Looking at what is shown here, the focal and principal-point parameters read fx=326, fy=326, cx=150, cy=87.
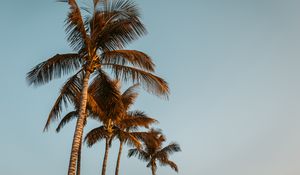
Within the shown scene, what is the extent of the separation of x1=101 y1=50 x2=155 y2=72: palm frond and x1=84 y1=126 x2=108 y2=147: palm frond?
42.6ft

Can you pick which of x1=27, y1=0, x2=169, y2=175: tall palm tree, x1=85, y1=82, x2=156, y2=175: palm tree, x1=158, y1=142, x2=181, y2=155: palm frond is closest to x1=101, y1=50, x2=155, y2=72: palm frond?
x1=27, y1=0, x2=169, y2=175: tall palm tree

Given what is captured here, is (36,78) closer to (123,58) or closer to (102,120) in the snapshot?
(123,58)

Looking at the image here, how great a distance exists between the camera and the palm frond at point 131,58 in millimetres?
13023

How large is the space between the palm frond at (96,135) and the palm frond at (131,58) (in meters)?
13.0

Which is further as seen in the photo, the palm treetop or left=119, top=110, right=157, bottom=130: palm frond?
left=119, top=110, right=157, bottom=130: palm frond

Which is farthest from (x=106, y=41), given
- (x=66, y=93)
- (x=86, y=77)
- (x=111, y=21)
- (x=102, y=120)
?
(x=102, y=120)

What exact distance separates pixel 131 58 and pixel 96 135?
46.3 ft

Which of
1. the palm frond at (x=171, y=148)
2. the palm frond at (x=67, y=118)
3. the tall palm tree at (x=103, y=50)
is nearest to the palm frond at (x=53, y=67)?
the tall palm tree at (x=103, y=50)

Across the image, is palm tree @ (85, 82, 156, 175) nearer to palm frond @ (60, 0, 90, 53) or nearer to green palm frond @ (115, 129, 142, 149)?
green palm frond @ (115, 129, 142, 149)

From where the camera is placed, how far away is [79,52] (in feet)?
43.4

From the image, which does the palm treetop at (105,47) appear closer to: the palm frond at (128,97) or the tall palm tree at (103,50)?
the tall palm tree at (103,50)

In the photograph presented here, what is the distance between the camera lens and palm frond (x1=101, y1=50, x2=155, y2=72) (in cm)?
1302

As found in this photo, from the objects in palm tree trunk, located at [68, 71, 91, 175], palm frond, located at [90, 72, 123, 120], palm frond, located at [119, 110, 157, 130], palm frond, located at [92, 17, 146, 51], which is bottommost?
palm tree trunk, located at [68, 71, 91, 175]

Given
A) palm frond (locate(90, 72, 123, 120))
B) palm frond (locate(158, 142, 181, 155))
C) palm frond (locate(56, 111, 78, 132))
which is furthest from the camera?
palm frond (locate(158, 142, 181, 155))
